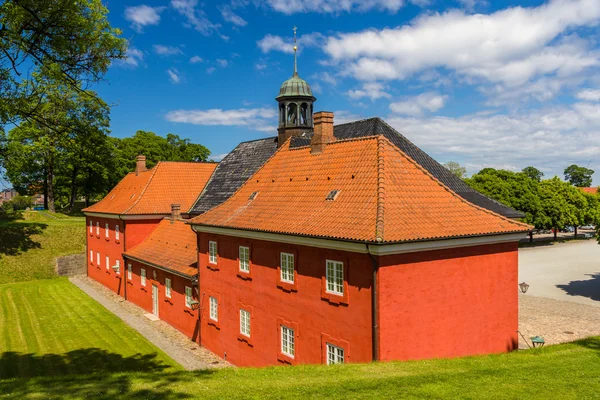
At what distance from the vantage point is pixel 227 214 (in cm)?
1911

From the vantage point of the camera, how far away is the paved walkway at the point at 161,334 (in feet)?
64.1

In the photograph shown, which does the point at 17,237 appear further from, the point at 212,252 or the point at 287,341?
the point at 287,341

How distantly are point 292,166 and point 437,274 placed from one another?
7.94 m

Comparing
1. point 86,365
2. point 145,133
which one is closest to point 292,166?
point 86,365

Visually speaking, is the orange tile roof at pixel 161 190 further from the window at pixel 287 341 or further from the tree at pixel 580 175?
the tree at pixel 580 175

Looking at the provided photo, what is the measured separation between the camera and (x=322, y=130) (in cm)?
1786

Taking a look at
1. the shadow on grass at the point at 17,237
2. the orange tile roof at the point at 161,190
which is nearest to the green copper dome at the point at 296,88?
the orange tile roof at the point at 161,190

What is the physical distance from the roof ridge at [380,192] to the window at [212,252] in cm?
843

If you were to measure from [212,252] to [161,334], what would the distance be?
6.64 metres

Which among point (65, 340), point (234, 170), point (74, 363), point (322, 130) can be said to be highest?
point (322, 130)

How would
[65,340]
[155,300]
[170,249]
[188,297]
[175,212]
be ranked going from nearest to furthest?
[65,340] → [188,297] → [170,249] → [155,300] → [175,212]

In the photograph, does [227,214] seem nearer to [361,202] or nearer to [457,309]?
[361,202]

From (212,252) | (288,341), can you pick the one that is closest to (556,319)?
(288,341)

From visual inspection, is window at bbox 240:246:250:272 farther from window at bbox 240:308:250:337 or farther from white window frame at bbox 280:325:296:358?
white window frame at bbox 280:325:296:358
